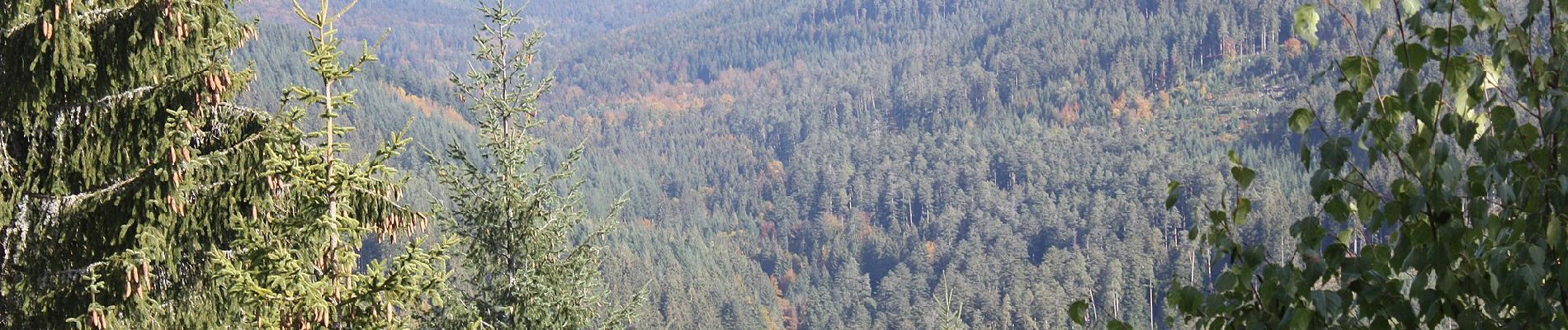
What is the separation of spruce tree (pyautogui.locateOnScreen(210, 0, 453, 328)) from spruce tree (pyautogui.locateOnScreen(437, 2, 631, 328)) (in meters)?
4.91

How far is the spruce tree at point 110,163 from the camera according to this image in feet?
21.0

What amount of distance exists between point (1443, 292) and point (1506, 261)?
0.13m

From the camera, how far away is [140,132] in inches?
263

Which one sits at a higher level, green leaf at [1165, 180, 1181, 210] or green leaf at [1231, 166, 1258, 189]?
green leaf at [1231, 166, 1258, 189]

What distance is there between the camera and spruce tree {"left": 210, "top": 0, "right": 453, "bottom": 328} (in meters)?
6.31

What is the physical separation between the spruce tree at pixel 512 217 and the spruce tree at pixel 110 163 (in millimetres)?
5001

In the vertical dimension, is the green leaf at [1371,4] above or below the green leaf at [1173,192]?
above

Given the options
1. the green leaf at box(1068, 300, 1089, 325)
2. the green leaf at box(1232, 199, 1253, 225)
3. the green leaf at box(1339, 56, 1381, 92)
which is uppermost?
the green leaf at box(1339, 56, 1381, 92)

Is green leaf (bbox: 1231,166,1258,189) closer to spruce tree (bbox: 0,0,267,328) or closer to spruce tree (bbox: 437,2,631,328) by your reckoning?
spruce tree (bbox: 0,0,267,328)

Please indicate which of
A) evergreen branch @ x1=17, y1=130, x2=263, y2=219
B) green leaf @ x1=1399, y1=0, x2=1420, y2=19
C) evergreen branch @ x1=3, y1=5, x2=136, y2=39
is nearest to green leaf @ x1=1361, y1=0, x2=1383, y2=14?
green leaf @ x1=1399, y1=0, x2=1420, y2=19

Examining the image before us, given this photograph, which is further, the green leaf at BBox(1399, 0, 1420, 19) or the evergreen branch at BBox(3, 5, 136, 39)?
the evergreen branch at BBox(3, 5, 136, 39)

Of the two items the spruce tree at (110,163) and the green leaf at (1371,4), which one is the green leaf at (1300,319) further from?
the spruce tree at (110,163)

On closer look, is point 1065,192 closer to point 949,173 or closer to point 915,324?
point 949,173

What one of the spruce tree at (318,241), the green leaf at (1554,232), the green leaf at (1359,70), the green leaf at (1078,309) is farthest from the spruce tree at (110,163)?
the green leaf at (1554,232)
